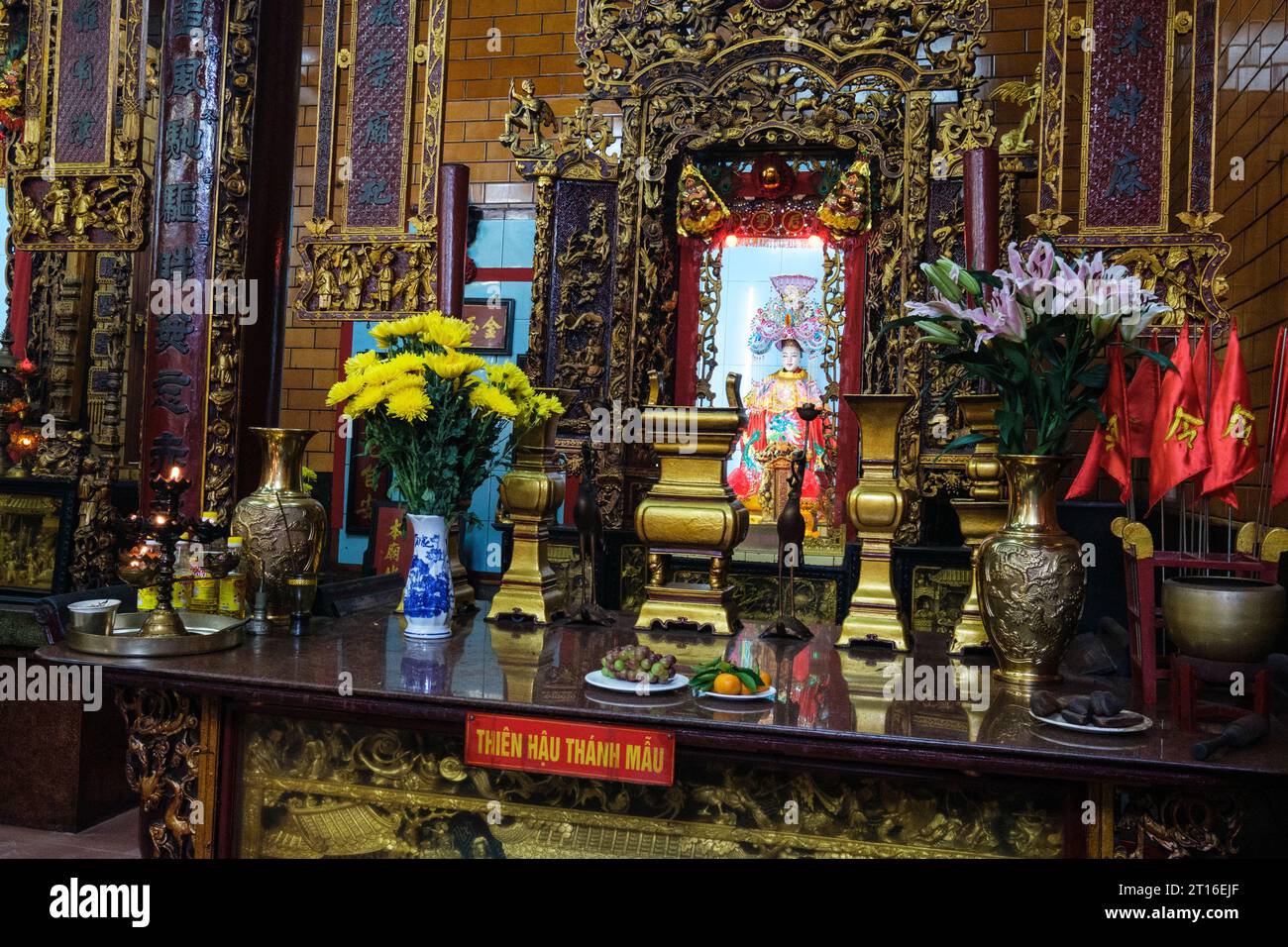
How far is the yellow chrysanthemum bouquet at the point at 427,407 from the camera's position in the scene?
8.05 feet

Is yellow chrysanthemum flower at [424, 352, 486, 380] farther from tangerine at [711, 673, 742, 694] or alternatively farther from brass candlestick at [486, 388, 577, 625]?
tangerine at [711, 673, 742, 694]

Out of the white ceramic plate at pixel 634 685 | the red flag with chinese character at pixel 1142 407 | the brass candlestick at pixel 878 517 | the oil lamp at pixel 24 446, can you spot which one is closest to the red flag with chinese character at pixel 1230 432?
the red flag with chinese character at pixel 1142 407

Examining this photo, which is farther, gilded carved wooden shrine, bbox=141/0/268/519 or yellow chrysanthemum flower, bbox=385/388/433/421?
gilded carved wooden shrine, bbox=141/0/268/519

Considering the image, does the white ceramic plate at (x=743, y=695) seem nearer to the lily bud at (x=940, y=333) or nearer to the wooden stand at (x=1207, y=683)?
the wooden stand at (x=1207, y=683)

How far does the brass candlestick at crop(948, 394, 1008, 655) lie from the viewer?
→ 2.44 metres

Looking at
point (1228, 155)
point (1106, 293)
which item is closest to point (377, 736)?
point (1106, 293)

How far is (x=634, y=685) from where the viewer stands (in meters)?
1.95

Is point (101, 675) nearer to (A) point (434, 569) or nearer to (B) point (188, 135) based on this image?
(A) point (434, 569)

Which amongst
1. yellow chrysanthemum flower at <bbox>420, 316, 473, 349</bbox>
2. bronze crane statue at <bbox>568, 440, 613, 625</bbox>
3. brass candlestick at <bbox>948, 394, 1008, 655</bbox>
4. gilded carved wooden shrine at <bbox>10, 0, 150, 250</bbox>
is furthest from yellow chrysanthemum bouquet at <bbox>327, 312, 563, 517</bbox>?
gilded carved wooden shrine at <bbox>10, 0, 150, 250</bbox>

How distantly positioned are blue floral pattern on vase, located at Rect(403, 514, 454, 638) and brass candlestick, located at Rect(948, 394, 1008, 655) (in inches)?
46.9

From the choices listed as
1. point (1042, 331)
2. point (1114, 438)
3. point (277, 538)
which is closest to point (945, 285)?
point (1042, 331)

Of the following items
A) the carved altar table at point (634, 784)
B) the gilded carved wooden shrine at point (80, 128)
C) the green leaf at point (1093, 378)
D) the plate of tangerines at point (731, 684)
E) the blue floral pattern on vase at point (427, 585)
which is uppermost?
the gilded carved wooden shrine at point (80, 128)

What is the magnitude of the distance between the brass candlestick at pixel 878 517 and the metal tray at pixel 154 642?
1.40 metres

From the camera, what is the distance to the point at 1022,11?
17.9 feet
